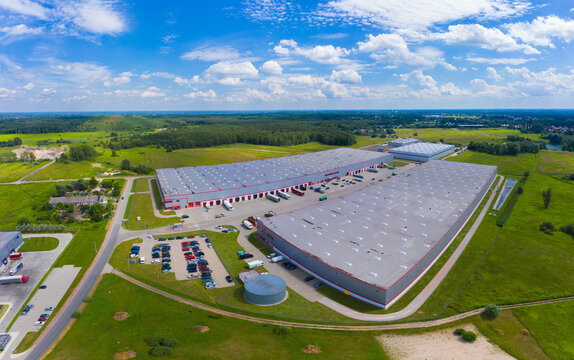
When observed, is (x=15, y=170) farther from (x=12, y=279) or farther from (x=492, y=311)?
(x=492, y=311)

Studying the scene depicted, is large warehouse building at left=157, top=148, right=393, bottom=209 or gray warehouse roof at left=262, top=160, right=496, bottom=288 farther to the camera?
large warehouse building at left=157, top=148, right=393, bottom=209

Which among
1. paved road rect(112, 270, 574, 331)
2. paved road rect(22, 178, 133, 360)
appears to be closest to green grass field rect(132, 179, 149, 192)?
paved road rect(22, 178, 133, 360)

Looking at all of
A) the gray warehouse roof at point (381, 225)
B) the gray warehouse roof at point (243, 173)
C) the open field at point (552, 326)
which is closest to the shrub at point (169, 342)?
the gray warehouse roof at point (381, 225)

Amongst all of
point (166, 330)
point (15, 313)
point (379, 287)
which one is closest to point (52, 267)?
point (15, 313)

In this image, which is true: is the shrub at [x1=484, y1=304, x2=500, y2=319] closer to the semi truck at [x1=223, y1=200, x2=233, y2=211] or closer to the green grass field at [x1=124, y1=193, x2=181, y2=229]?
the semi truck at [x1=223, y1=200, x2=233, y2=211]

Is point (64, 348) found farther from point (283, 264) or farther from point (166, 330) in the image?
point (283, 264)

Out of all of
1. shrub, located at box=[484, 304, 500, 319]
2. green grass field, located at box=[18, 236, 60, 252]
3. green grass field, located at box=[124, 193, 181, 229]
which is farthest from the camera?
green grass field, located at box=[124, 193, 181, 229]

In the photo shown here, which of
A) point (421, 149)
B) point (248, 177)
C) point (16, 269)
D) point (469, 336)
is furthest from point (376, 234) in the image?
point (421, 149)
